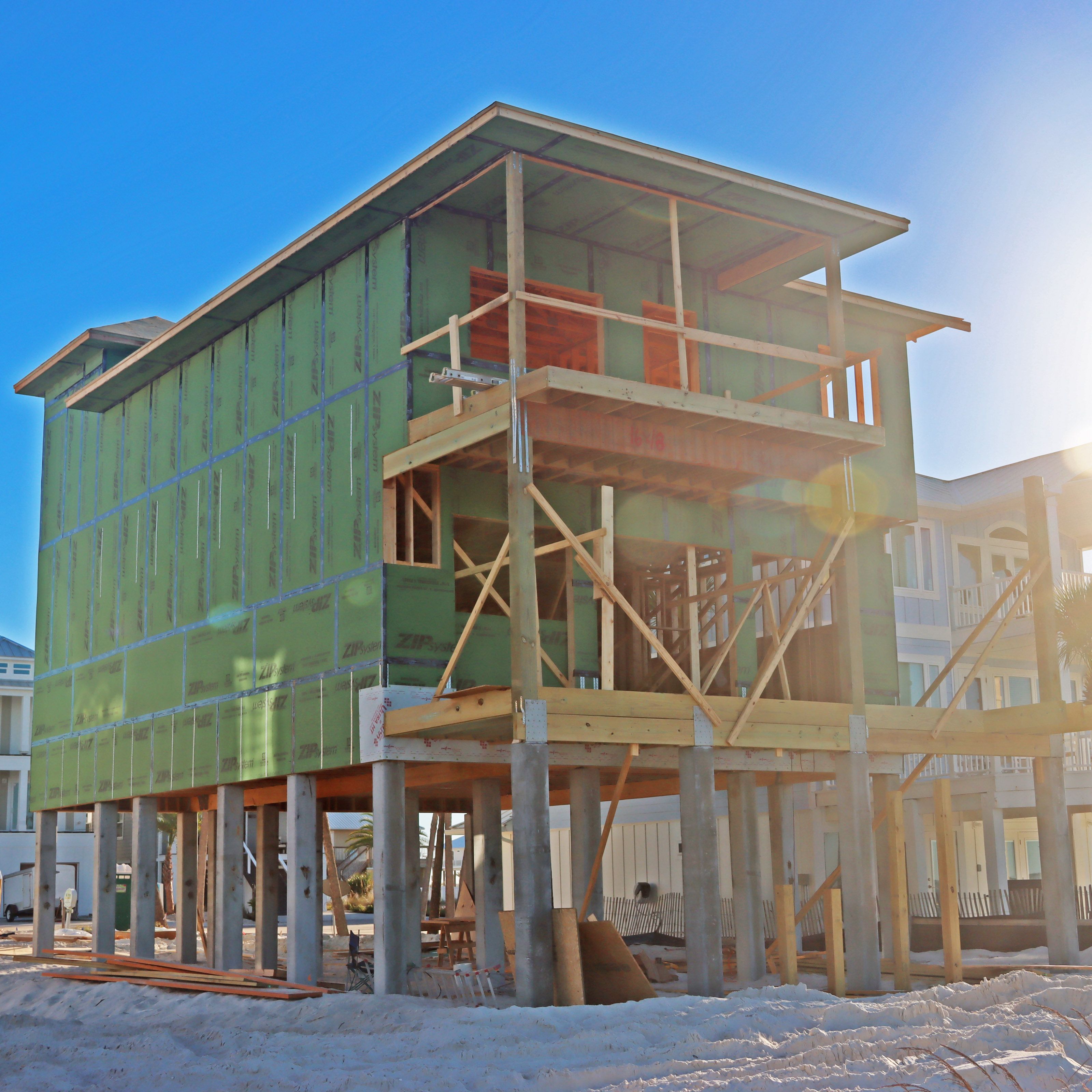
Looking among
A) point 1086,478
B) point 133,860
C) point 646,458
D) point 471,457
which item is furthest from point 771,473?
point 1086,478

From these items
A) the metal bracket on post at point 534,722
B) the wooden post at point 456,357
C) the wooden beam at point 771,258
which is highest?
the wooden beam at point 771,258

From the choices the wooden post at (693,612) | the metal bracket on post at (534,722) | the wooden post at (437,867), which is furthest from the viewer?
the wooden post at (437,867)

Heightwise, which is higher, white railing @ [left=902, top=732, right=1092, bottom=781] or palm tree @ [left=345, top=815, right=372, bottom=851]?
white railing @ [left=902, top=732, right=1092, bottom=781]

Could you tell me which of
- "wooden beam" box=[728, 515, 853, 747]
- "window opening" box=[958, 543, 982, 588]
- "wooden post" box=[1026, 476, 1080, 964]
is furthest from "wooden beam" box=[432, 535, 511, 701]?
"window opening" box=[958, 543, 982, 588]

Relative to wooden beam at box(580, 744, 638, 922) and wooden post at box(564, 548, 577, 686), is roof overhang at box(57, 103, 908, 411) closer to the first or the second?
wooden post at box(564, 548, 577, 686)

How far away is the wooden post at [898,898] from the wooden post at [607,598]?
4313 mm

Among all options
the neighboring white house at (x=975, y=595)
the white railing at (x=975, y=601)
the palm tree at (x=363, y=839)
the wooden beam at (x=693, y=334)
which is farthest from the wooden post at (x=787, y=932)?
the palm tree at (x=363, y=839)

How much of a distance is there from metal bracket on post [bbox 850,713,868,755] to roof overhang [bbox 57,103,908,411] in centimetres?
727

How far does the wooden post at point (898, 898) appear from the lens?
19.0 metres

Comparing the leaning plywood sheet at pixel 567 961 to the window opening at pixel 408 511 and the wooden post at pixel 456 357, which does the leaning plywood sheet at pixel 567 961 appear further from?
the wooden post at pixel 456 357

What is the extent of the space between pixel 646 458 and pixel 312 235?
6.44 meters

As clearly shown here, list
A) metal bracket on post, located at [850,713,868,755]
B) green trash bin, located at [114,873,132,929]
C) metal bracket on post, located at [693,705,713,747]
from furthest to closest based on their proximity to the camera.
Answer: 1. green trash bin, located at [114,873,132,929]
2. metal bracket on post, located at [850,713,868,755]
3. metal bracket on post, located at [693,705,713,747]

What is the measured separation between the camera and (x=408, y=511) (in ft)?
66.9

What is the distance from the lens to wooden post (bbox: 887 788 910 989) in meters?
19.0
